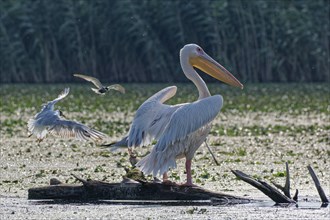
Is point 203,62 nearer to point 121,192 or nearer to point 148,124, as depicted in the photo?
point 148,124

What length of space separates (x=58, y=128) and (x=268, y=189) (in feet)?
7.31

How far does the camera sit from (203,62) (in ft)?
33.7

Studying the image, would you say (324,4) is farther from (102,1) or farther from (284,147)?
(284,147)

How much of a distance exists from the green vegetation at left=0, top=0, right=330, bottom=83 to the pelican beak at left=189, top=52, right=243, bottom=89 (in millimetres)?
27102

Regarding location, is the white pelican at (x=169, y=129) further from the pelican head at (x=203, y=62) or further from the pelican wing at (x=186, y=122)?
the pelican head at (x=203, y=62)

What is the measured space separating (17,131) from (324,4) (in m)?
23.9

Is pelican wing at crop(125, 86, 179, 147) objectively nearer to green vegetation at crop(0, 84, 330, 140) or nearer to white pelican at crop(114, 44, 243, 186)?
white pelican at crop(114, 44, 243, 186)

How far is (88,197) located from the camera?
30.1 ft

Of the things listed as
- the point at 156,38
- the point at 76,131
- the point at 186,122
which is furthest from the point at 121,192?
the point at 156,38

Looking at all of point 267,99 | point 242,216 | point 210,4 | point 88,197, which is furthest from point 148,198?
point 210,4

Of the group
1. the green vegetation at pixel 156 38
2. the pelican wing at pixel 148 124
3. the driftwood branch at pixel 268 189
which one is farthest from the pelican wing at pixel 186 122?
the green vegetation at pixel 156 38

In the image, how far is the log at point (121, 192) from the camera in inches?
361

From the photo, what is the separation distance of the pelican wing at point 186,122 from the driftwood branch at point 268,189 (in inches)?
23.3

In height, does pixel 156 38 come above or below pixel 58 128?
above
